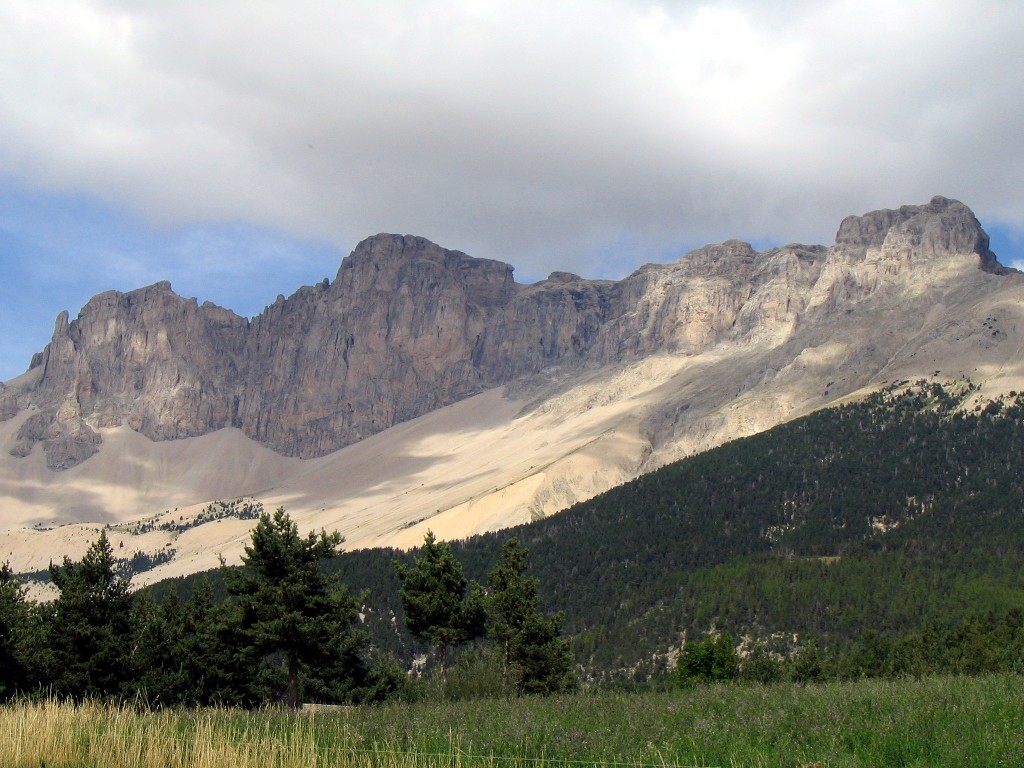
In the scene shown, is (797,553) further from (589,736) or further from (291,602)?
(589,736)

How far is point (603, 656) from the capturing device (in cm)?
12575

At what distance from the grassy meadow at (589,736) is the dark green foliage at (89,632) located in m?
18.9

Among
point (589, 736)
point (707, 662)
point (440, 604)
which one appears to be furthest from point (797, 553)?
point (589, 736)

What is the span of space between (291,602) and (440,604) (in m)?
8.09

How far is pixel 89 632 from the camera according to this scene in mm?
36938

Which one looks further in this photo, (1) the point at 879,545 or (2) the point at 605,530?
(2) the point at 605,530

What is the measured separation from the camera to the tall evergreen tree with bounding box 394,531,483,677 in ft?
145

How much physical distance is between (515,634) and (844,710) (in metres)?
31.4

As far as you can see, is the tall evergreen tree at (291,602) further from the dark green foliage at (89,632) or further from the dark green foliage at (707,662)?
the dark green foliage at (707,662)

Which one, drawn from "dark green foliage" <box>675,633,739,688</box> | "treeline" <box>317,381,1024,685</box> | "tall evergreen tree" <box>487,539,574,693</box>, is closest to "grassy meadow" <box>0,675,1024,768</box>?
"tall evergreen tree" <box>487,539,574,693</box>

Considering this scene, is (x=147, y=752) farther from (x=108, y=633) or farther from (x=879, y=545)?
(x=879, y=545)

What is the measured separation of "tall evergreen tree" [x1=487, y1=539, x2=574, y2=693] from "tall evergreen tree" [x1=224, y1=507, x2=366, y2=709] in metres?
8.76

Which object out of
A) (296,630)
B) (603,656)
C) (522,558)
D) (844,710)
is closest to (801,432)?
(603,656)

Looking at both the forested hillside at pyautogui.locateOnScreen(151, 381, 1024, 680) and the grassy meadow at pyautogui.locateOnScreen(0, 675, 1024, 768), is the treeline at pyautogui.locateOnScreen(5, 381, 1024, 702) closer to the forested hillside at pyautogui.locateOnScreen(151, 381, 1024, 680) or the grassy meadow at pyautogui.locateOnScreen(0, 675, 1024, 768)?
the forested hillside at pyautogui.locateOnScreen(151, 381, 1024, 680)
